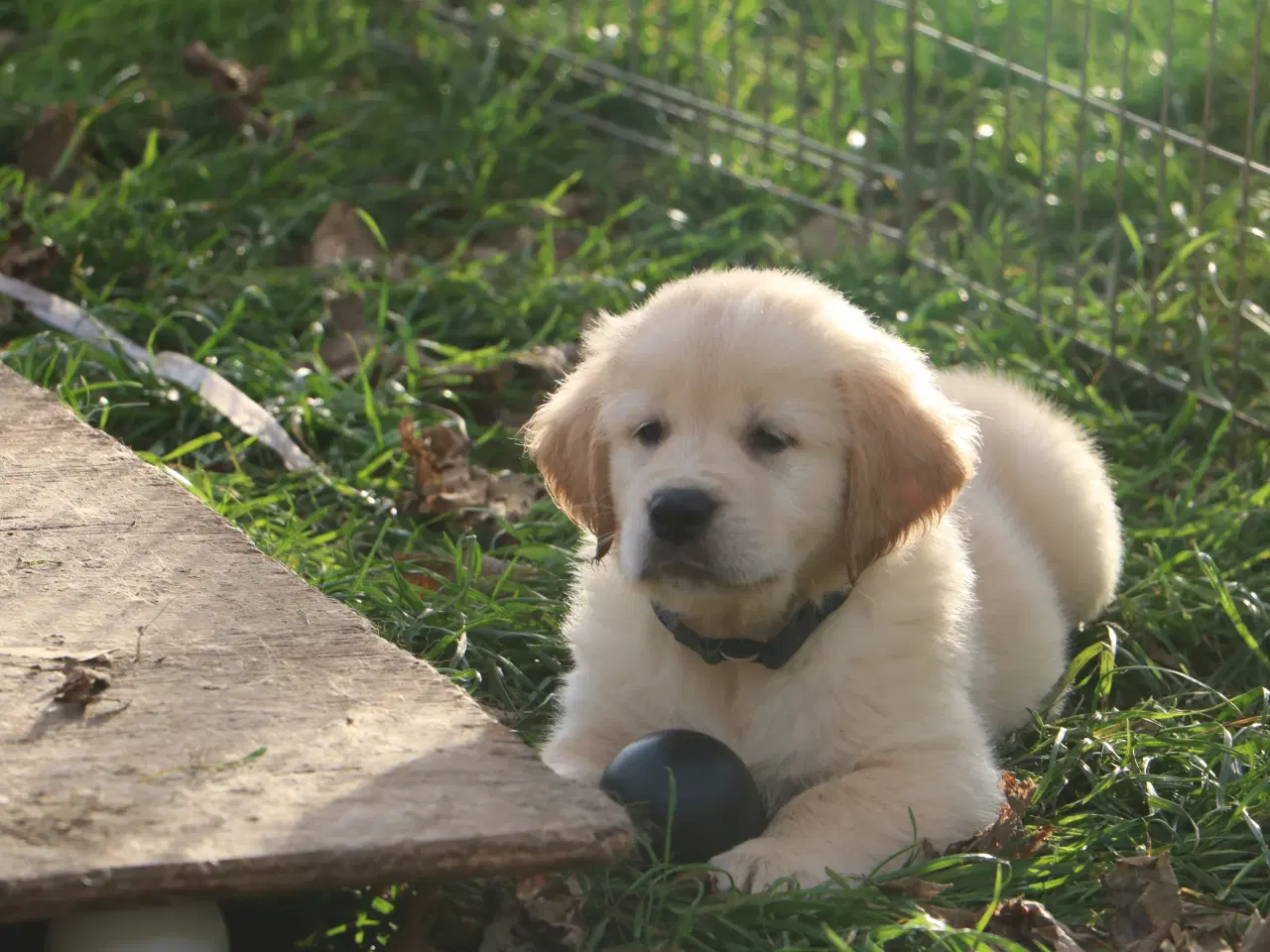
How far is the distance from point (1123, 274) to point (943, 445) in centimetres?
277

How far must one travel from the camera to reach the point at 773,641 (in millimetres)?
2842

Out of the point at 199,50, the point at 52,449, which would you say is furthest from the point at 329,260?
the point at 52,449

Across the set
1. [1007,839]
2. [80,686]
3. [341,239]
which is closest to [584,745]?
[1007,839]

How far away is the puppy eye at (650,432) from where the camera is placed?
2.79 metres

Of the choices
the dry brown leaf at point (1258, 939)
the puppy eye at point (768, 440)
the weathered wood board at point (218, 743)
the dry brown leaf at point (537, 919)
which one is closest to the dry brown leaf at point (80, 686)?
the weathered wood board at point (218, 743)

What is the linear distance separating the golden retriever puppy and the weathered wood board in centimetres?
Answer: 36

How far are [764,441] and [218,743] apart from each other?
0.93 metres

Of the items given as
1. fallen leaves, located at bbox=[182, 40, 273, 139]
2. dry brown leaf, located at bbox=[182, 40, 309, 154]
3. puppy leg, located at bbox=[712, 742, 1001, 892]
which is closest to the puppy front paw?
puppy leg, located at bbox=[712, 742, 1001, 892]

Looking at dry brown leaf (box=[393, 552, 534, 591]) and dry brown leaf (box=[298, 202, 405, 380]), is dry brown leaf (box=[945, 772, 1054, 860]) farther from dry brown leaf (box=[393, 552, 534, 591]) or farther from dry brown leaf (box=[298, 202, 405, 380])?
dry brown leaf (box=[298, 202, 405, 380])

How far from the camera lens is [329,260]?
511 centimetres

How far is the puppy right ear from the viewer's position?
2955 mm

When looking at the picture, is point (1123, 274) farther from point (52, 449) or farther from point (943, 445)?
point (52, 449)

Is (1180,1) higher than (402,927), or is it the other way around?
(1180,1)

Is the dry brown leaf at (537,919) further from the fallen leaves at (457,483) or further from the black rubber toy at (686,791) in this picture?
the fallen leaves at (457,483)
